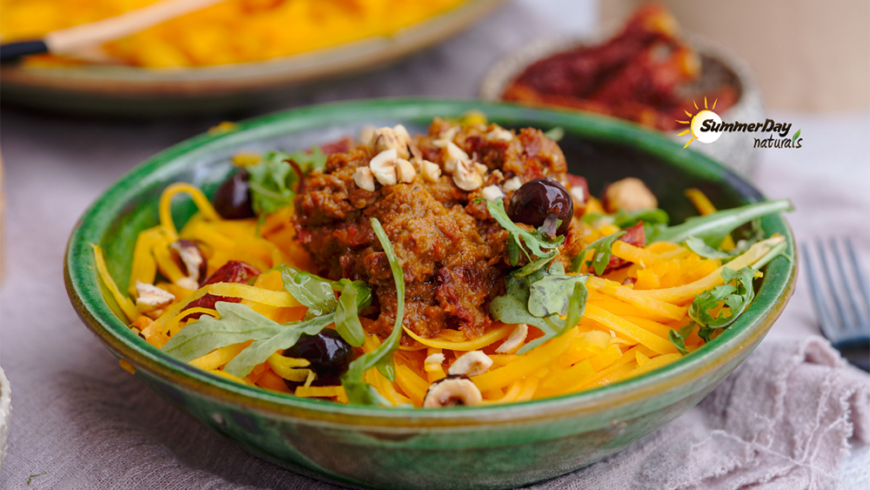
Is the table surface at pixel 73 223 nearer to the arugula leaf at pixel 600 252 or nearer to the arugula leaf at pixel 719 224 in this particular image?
the arugula leaf at pixel 719 224

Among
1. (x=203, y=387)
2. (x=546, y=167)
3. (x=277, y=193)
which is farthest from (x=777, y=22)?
(x=203, y=387)

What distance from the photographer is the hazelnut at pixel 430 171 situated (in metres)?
2.61

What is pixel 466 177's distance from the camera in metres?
2.58

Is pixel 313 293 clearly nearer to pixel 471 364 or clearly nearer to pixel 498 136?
pixel 471 364

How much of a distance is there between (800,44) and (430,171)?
5.11 meters

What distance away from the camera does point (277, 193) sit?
317 cm

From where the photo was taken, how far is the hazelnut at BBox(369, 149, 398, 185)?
254 centimetres

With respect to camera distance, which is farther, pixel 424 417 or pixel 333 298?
pixel 333 298

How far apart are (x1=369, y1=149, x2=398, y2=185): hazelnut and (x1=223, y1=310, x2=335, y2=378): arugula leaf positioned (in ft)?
1.81

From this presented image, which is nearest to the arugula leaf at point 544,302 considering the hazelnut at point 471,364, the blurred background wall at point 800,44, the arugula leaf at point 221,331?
the hazelnut at point 471,364

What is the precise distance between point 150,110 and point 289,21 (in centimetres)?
109

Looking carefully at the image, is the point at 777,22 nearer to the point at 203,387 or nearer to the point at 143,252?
the point at 143,252

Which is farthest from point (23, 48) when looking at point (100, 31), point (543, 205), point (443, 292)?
point (543, 205)

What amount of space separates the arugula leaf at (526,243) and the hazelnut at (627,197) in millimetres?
945
